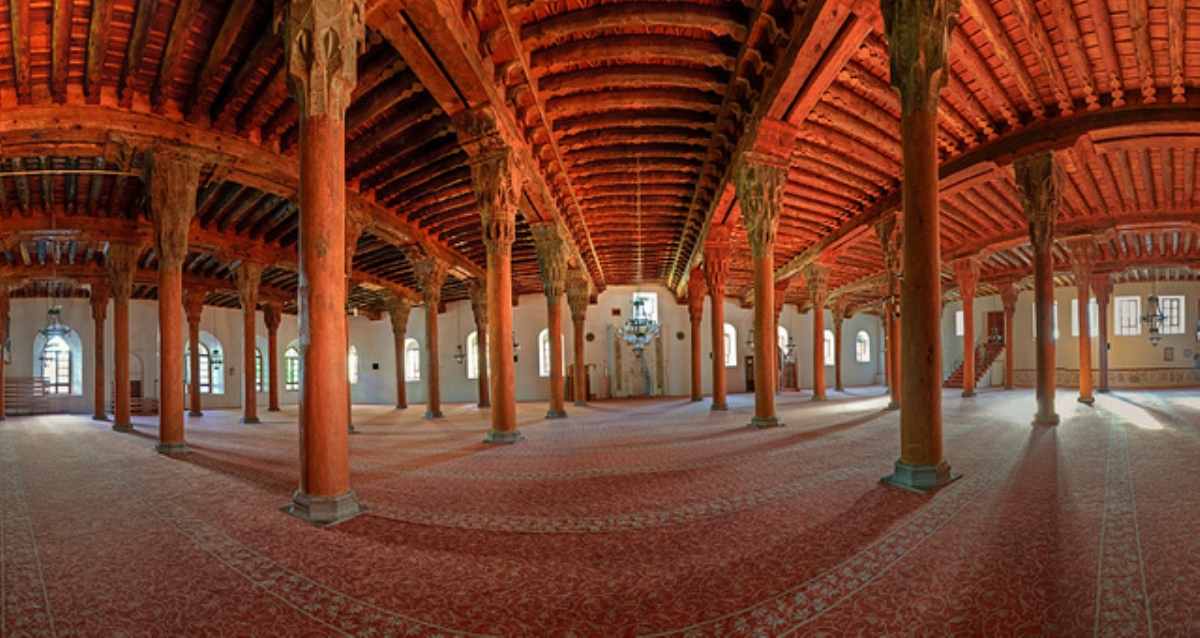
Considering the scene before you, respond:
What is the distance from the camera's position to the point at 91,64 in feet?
20.9

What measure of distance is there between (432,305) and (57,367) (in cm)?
1703

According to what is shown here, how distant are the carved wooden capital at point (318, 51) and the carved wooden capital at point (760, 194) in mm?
5712

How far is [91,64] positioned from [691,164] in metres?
8.52

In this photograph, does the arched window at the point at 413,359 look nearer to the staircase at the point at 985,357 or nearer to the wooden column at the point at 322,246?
the wooden column at the point at 322,246

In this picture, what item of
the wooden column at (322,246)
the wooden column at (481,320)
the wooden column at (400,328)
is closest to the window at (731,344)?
the wooden column at (481,320)

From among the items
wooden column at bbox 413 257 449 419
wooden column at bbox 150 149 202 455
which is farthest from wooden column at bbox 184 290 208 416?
wooden column at bbox 150 149 202 455

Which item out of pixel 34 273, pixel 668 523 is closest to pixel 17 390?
pixel 34 273

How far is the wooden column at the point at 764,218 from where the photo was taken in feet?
26.7

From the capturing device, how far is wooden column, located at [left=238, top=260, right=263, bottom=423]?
44.1 feet

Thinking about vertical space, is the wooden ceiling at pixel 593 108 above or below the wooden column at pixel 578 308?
above

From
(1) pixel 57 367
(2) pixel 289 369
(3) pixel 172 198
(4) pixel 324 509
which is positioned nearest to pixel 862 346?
(2) pixel 289 369

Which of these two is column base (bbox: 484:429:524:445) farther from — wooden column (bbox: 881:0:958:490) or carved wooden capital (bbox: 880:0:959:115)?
carved wooden capital (bbox: 880:0:959:115)

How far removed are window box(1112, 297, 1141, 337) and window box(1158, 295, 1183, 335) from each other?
0.76 metres

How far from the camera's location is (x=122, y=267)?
1151 centimetres
